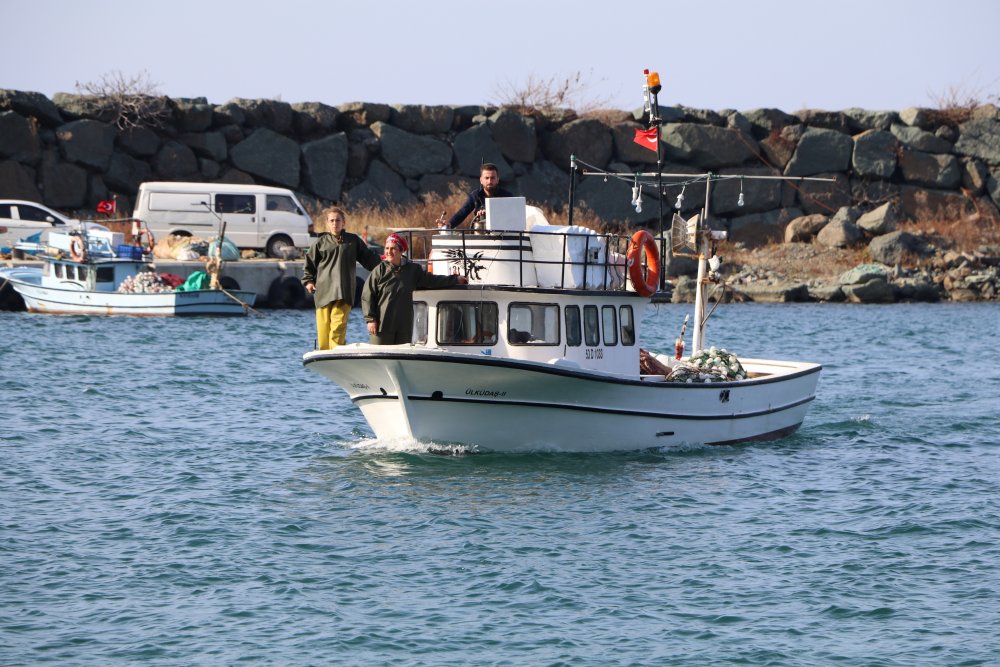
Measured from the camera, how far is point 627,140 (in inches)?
2056

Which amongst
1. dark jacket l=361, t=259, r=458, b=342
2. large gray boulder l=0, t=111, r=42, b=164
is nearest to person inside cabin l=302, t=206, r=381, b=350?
dark jacket l=361, t=259, r=458, b=342

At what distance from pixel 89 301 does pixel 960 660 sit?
102ft

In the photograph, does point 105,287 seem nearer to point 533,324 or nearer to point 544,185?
point 544,185

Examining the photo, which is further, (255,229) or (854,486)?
(255,229)

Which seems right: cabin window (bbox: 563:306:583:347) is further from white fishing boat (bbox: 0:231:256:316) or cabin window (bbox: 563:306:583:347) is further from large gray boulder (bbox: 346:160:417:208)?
large gray boulder (bbox: 346:160:417:208)

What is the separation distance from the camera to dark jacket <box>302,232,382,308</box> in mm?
15000

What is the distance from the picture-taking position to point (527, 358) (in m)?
16.2

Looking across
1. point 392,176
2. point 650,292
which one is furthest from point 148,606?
point 392,176

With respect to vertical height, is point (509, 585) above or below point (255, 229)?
below

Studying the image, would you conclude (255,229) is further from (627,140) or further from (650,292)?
(650,292)

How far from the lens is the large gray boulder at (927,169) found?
56.3m

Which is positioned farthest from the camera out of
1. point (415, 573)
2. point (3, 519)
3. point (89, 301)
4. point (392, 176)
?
point (392, 176)

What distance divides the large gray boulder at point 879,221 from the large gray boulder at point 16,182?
31.1 metres

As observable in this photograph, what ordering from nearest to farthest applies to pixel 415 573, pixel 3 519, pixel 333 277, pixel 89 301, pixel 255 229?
pixel 415 573 < pixel 3 519 < pixel 333 277 < pixel 89 301 < pixel 255 229
